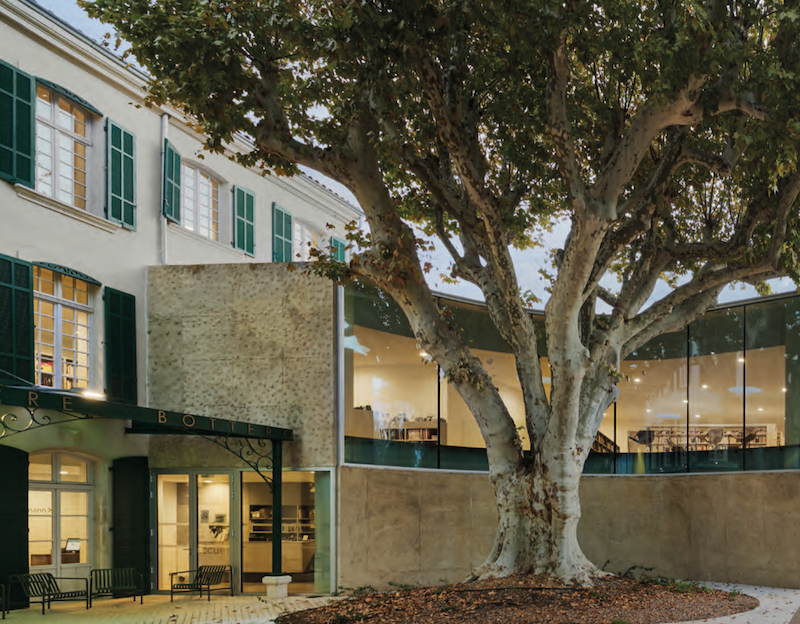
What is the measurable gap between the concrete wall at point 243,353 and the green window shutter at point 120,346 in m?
0.43

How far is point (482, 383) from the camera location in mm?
11242

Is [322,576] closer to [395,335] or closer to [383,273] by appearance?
[395,335]

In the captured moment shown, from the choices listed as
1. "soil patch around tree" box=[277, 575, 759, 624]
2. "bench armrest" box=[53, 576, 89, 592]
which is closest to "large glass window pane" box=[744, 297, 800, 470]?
"soil patch around tree" box=[277, 575, 759, 624]

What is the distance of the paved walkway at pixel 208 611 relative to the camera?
427 inches

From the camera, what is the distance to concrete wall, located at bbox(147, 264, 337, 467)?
1417 centimetres

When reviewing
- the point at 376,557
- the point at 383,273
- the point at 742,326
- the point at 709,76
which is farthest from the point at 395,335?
the point at 709,76

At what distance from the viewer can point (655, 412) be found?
56.1 ft

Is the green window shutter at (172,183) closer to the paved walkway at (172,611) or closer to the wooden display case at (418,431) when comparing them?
the wooden display case at (418,431)

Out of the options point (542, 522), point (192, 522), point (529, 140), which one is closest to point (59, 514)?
point (192, 522)

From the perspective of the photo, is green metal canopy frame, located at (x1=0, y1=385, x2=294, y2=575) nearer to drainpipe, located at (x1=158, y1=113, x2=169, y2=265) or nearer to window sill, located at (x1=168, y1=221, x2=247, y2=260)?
drainpipe, located at (x1=158, y1=113, x2=169, y2=265)

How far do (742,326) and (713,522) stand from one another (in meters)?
3.59

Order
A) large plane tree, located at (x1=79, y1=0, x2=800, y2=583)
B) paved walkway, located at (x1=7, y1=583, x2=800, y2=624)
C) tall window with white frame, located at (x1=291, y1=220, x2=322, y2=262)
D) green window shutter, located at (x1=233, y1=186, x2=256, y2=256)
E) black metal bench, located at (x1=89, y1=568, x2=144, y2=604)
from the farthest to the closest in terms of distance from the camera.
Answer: tall window with white frame, located at (x1=291, y1=220, x2=322, y2=262)
green window shutter, located at (x1=233, y1=186, x2=256, y2=256)
black metal bench, located at (x1=89, y1=568, x2=144, y2=604)
paved walkway, located at (x1=7, y1=583, x2=800, y2=624)
large plane tree, located at (x1=79, y1=0, x2=800, y2=583)

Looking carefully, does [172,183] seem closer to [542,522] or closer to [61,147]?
[61,147]

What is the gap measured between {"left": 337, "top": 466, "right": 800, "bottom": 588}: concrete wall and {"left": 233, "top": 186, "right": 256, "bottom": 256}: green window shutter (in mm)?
5972
